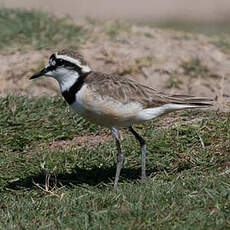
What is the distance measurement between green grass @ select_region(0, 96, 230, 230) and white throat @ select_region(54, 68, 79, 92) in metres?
0.96

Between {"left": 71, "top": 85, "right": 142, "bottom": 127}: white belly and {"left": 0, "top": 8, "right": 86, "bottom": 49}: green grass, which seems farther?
{"left": 0, "top": 8, "right": 86, "bottom": 49}: green grass

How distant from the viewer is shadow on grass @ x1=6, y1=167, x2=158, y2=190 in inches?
256

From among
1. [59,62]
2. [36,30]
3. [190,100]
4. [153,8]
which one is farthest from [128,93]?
[153,8]

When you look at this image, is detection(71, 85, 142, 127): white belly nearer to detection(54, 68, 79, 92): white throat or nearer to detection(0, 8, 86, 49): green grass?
detection(54, 68, 79, 92): white throat

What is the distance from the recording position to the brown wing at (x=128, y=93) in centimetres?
598

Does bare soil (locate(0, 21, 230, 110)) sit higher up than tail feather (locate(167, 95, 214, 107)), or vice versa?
tail feather (locate(167, 95, 214, 107))

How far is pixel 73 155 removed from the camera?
22.7 feet

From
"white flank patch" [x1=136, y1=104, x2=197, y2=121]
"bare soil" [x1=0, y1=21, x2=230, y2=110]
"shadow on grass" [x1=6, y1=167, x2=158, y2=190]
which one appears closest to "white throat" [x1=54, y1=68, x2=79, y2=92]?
"white flank patch" [x1=136, y1=104, x2=197, y2=121]

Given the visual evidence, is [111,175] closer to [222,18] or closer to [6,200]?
[6,200]

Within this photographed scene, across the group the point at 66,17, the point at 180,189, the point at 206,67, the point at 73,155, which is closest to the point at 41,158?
the point at 73,155

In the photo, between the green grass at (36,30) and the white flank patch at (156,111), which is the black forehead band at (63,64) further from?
the green grass at (36,30)

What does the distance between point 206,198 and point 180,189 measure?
0.37m

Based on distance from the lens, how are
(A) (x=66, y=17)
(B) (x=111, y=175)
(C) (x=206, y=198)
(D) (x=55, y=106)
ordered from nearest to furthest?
(C) (x=206, y=198)
(B) (x=111, y=175)
(D) (x=55, y=106)
(A) (x=66, y=17)

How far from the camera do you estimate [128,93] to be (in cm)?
607
